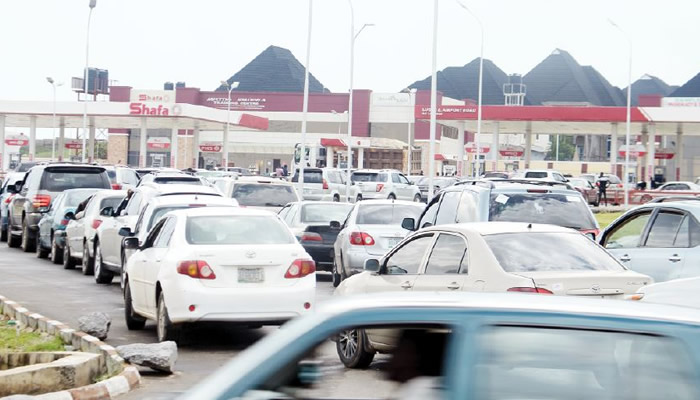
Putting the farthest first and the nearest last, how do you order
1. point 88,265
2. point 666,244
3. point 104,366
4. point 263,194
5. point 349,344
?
point 263,194 < point 88,265 < point 666,244 < point 104,366 < point 349,344

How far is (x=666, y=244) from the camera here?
13.9m

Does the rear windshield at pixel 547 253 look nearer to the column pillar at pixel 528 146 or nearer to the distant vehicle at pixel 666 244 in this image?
the distant vehicle at pixel 666 244

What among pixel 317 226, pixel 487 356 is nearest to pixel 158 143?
pixel 317 226

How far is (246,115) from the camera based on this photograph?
87.6m

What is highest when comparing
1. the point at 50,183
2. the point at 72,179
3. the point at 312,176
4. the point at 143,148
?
the point at 143,148

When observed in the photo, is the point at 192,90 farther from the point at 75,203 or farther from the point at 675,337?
the point at 675,337

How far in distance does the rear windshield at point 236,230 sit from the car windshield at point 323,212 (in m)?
9.71

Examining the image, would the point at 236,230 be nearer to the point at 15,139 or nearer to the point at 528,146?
the point at 528,146

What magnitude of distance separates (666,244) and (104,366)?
22.1 ft

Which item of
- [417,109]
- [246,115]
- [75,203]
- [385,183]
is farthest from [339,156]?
[75,203]

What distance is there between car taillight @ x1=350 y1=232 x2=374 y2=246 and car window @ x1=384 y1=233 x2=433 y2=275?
8441mm

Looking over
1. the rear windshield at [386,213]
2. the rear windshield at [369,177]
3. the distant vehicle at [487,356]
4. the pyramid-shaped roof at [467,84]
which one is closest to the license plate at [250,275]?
the rear windshield at [386,213]

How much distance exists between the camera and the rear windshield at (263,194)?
27.2m

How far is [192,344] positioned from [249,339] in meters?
0.75
